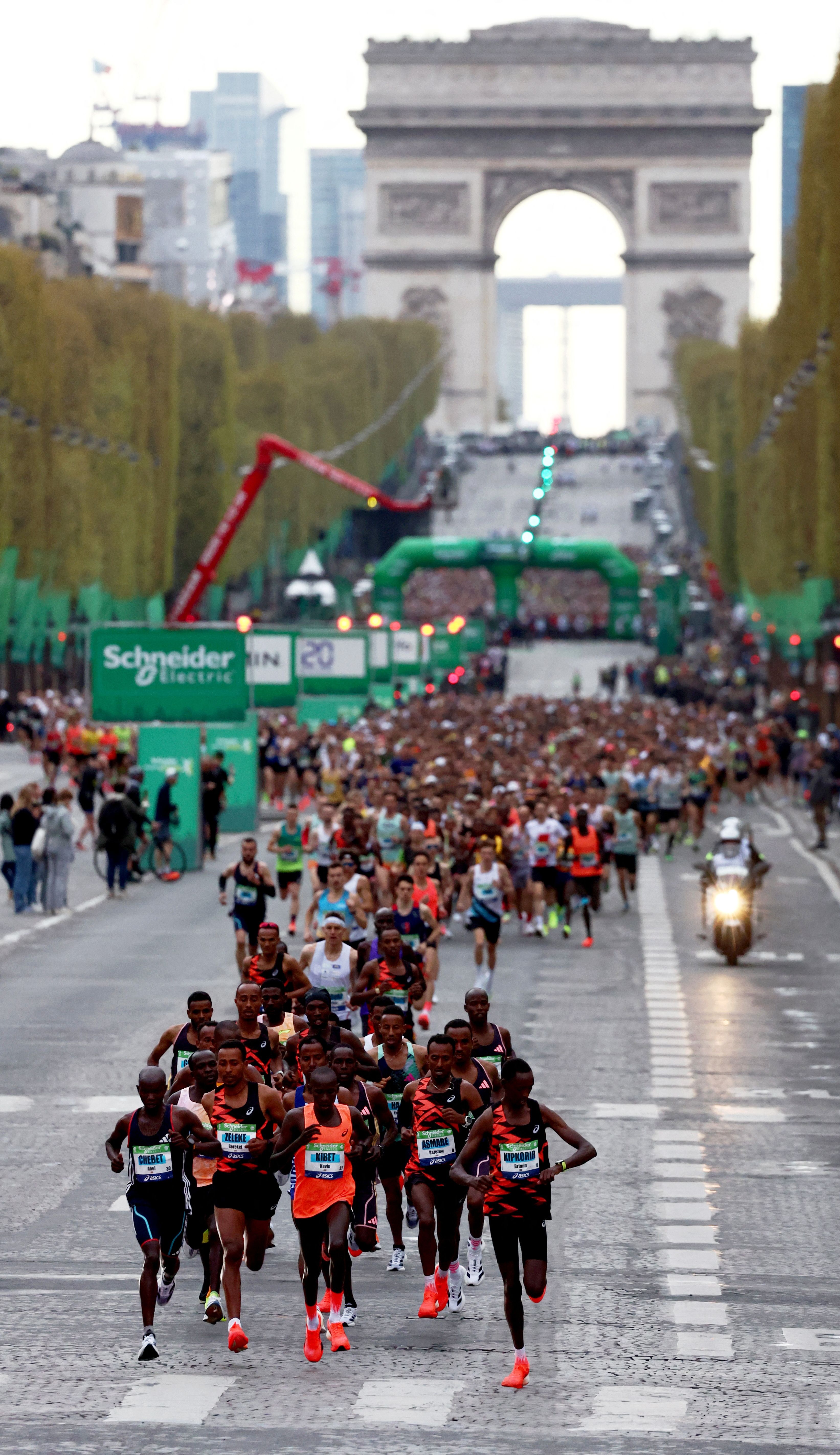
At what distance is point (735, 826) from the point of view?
86.1ft

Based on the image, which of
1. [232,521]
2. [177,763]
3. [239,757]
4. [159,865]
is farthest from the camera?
[232,521]

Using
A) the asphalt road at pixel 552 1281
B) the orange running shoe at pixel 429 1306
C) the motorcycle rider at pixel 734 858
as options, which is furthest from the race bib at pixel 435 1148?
the motorcycle rider at pixel 734 858

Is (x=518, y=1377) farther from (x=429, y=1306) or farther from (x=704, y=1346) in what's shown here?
(x=429, y=1306)

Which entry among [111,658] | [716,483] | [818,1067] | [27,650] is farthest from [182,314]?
[818,1067]

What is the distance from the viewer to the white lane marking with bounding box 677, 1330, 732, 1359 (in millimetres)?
11445

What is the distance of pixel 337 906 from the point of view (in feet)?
66.4

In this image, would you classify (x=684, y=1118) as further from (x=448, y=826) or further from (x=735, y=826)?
(x=448, y=826)

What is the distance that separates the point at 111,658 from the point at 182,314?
50.9 meters

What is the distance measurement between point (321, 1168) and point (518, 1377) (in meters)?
1.18

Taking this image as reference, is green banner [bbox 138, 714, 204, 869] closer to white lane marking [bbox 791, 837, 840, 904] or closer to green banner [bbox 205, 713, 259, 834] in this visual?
green banner [bbox 205, 713, 259, 834]

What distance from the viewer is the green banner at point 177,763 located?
35.8 meters

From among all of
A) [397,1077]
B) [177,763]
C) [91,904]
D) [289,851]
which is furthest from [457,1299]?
[177,763]

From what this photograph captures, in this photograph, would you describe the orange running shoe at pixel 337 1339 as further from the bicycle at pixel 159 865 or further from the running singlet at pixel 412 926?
the bicycle at pixel 159 865

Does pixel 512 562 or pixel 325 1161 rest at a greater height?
pixel 512 562
